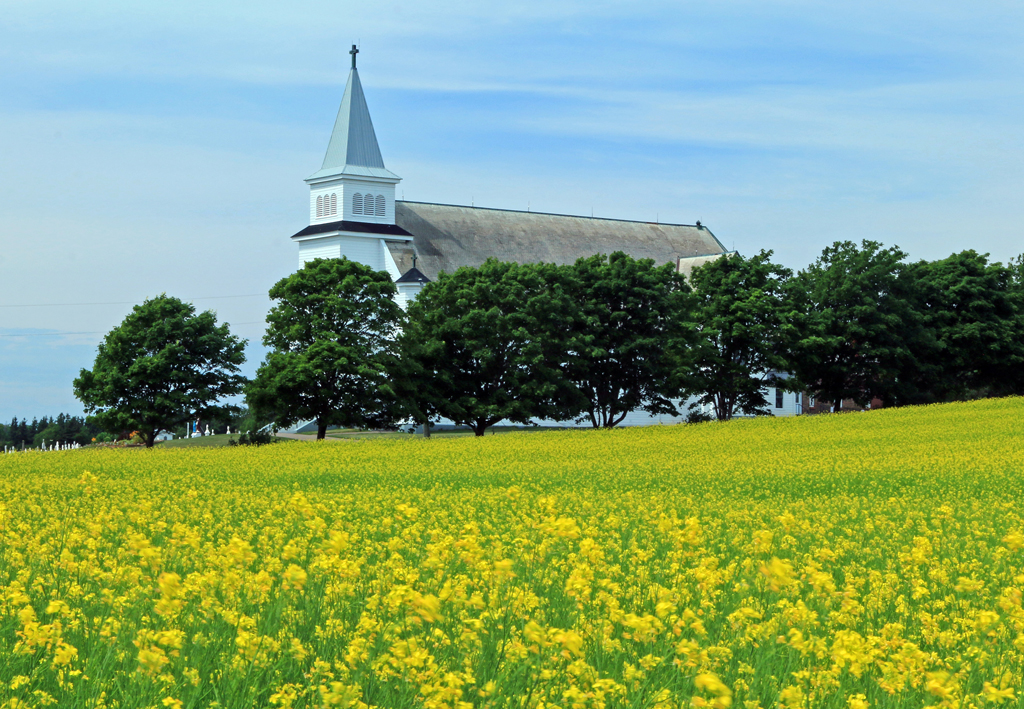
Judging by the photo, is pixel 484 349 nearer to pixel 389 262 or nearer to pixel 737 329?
pixel 737 329

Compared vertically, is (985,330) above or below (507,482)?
above

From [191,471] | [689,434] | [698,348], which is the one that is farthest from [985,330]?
[191,471]

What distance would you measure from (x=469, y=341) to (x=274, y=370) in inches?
392

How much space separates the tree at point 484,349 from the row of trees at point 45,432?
58100mm

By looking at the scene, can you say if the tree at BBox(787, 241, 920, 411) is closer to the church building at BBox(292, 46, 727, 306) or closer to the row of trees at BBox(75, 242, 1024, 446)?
the row of trees at BBox(75, 242, 1024, 446)

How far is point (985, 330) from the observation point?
65.9m

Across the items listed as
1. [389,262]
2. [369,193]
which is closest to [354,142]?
[369,193]

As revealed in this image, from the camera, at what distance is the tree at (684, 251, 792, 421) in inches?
2233

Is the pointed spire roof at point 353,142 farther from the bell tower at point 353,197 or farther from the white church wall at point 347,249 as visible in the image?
the white church wall at point 347,249

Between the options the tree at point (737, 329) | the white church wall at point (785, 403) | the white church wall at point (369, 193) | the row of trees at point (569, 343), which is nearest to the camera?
the row of trees at point (569, 343)

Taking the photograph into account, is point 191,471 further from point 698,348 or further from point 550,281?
point 698,348

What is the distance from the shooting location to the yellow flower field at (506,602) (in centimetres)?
486

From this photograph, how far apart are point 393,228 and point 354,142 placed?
716 cm

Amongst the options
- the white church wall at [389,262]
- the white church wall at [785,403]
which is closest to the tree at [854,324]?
the white church wall at [785,403]
